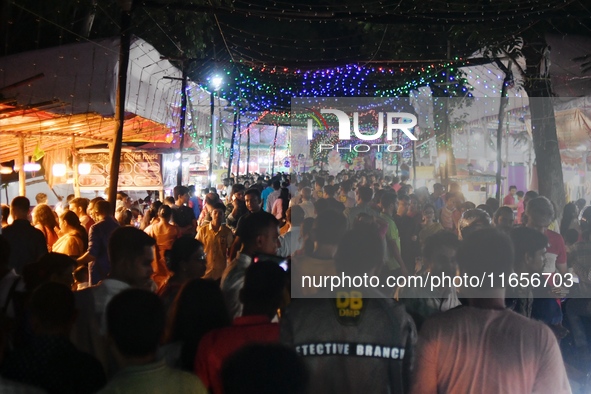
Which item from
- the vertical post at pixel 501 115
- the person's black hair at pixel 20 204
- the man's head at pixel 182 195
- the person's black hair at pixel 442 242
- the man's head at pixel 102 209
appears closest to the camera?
the person's black hair at pixel 442 242

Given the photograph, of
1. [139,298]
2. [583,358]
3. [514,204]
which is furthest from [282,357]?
[514,204]

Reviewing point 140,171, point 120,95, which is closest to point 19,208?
point 120,95

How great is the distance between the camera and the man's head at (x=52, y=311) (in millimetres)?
3830

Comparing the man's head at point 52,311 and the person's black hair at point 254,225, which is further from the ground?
the person's black hair at point 254,225

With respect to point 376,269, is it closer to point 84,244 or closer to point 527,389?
point 527,389

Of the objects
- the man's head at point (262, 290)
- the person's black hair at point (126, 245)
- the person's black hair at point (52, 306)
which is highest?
the person's black hair at point (126, 245)

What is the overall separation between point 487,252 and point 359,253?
0.89 m

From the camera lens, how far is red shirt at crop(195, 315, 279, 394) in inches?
142

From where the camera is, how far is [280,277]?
12.9 feet

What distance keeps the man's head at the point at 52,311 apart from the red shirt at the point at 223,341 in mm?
788

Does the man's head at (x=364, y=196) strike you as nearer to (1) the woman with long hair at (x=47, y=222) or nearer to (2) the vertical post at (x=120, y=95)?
(2) the vertical post at (x=120, y=95)

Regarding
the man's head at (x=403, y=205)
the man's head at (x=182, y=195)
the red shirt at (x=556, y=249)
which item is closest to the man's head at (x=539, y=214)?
the red shirt at (x=556, y=249)

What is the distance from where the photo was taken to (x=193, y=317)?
400 cm

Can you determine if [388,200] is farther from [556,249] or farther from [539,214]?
[539,214]
